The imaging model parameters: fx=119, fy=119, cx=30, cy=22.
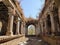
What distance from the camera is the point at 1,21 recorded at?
Answer: 780 inches

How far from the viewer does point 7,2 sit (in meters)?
10.1

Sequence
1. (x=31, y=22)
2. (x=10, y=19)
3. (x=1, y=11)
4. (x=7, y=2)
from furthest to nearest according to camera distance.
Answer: (x=31, y=22)
(x=1, y=11)
(x=10, y=19)
(x=7, y=2)

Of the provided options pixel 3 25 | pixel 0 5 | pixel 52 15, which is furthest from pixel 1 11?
pixel 52 15

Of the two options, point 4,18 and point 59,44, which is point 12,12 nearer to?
point 59,44

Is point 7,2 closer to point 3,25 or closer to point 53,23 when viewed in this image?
point 53,23

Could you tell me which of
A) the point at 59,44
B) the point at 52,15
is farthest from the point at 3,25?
the point at 59,44

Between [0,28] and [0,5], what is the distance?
718cm

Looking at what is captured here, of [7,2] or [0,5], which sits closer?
[7,2]

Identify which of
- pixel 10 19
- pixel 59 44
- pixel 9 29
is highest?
pixel 10 19

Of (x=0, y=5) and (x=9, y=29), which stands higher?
(x=0, y=5)

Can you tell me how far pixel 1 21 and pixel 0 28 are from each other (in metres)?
1.27

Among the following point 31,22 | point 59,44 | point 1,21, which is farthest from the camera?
point 31,22

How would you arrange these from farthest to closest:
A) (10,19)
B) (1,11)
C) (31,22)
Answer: (31,22), (1,11), (10,19)

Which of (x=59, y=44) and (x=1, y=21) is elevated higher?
(x=1, y=21)
